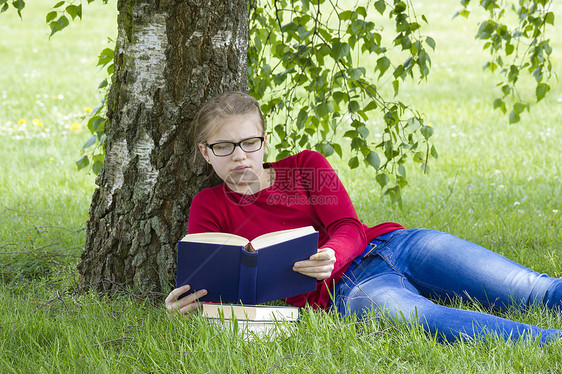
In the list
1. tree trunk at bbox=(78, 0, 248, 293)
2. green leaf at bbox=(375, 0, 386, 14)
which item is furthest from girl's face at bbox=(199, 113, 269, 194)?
green leaf at bbox=(375, 0, 386, 14)

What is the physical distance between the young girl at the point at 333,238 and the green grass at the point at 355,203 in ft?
0.35

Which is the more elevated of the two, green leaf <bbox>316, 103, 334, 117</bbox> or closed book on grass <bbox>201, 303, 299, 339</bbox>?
green leaf <bbox>316, 103, 334, 117</bbox>

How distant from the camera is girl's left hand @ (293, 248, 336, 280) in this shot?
1.93m

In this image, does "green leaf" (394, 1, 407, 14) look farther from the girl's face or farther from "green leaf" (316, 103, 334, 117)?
the girl's face

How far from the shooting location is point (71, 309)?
86.8 inches

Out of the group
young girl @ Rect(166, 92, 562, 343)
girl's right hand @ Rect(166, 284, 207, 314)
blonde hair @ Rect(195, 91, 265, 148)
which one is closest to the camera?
girl's right hand @ Rect(166, 284, 207, 314)

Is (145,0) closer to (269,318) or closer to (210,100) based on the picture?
(210,100)

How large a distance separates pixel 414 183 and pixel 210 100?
2.49 metres

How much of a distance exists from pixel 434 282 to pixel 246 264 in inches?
29.7

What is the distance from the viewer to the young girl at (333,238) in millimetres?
2070

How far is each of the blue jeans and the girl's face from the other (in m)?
0.52

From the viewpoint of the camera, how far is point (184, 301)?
1.98m

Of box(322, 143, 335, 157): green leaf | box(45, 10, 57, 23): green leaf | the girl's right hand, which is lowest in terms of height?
the girl's right hand

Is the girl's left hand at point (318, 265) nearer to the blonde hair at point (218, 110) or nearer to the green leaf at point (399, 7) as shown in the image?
the blonde hair at point (218, 110)
